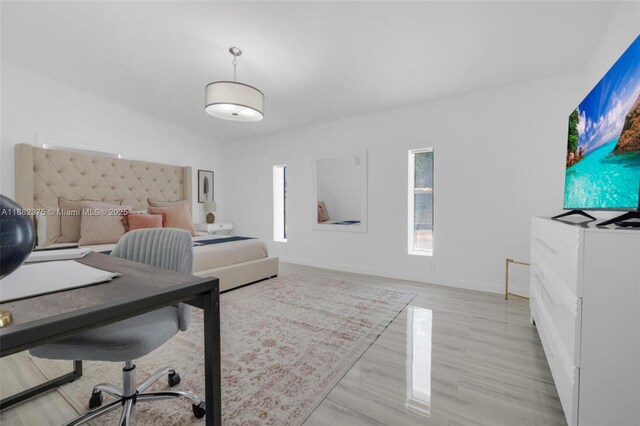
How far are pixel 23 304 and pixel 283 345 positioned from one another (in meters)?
1.56

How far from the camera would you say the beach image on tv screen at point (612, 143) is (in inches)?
49.3

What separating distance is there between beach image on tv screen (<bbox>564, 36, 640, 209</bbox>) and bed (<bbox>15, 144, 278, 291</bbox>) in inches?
123

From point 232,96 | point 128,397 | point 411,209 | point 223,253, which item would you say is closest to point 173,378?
point 128,397

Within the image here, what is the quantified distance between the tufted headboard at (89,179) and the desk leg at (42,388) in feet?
7.98

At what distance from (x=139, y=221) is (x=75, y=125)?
1.59 m

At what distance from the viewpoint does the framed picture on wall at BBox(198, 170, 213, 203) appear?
5113 mm

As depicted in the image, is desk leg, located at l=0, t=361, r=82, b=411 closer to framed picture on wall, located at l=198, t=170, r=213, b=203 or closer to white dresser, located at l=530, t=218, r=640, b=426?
white dresser, located at l=530, t=218, r=640, b=426

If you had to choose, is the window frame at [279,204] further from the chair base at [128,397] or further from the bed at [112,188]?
the chair base at [128,397]

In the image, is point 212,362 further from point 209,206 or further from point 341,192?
point 209,206

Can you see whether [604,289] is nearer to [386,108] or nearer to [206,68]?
[386,108]

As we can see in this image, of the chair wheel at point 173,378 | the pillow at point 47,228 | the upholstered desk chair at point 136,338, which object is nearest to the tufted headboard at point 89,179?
the pillow at point 47,228

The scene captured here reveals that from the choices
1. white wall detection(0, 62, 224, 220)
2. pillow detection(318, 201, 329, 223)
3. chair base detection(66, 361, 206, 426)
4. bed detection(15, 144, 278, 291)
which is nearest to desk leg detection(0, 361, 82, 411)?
chair base detection(66, 361, 206, 426)

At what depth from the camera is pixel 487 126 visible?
3145mm

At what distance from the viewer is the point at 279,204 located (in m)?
5.06
